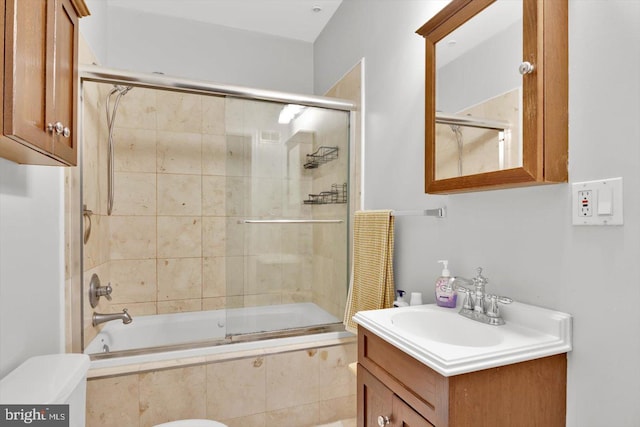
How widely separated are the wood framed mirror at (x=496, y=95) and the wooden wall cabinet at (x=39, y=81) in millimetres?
1242

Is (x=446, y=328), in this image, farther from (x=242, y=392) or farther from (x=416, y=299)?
(x=242, y=392)

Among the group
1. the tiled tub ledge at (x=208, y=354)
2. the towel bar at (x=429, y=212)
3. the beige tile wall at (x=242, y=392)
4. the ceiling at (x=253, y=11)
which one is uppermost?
the ceiling at (x=253, y=11)

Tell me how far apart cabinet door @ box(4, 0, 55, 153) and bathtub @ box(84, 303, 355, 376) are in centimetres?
118

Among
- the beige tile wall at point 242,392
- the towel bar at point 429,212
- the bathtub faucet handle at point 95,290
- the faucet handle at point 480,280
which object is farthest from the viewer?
the bathtub faucet handle at point 95,290

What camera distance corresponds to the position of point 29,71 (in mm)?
816

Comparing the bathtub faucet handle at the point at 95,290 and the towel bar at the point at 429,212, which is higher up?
the towel bar at the point at 429,212

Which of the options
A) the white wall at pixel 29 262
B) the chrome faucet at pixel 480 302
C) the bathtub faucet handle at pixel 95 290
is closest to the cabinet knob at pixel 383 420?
the chrome faucet at pixel 480 302

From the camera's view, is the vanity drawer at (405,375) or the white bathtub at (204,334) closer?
the vanity drawer at (405,375)

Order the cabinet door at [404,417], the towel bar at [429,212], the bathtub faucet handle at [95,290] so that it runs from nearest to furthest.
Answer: the cabinet door at [404,417] → the towel bar at [429,212] → the bathtub faucet handle at [95,290]

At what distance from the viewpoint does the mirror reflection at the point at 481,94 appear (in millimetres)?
974

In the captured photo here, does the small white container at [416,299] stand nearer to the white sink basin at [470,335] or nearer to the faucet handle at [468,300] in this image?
the white sink basin at [470,335]

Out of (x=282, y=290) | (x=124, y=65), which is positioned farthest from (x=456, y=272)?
(x=124, y=65)

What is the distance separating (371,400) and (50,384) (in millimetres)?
990

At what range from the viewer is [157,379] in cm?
165
